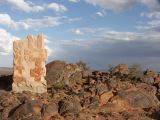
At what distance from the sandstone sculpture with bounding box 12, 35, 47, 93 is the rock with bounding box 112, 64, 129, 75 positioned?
423 centimetres

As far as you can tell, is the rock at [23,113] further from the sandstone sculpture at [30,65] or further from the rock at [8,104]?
the sandstone sculpture at [30,65]

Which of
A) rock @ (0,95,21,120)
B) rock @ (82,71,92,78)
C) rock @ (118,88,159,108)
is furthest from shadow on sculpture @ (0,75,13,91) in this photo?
rock @ (118,88,159,108)

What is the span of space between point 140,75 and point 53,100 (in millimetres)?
5225

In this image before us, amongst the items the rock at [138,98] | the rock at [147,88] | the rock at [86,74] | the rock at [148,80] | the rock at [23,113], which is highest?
the rock at [86,74]

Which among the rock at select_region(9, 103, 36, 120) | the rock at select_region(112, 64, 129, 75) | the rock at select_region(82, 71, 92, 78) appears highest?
the rock at select_region(112, 64, 129, 75)

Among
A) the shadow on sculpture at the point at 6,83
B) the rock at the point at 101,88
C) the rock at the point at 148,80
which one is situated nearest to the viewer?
the rock at the point at 101,88

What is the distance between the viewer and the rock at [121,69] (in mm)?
22719

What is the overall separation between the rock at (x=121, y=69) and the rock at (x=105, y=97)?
3983 millimetres

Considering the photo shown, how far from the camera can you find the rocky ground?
17125 mm

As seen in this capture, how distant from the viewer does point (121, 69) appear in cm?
2295

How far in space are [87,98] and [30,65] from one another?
3503 millimetres

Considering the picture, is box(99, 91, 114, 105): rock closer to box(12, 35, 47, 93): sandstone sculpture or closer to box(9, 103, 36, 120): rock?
box(9, 103, 36, 120): rock

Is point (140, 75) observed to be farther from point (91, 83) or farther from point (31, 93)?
point (31, 93)

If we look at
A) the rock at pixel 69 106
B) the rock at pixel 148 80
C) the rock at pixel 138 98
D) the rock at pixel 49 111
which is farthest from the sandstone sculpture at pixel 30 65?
the rock at pixel 148 80
